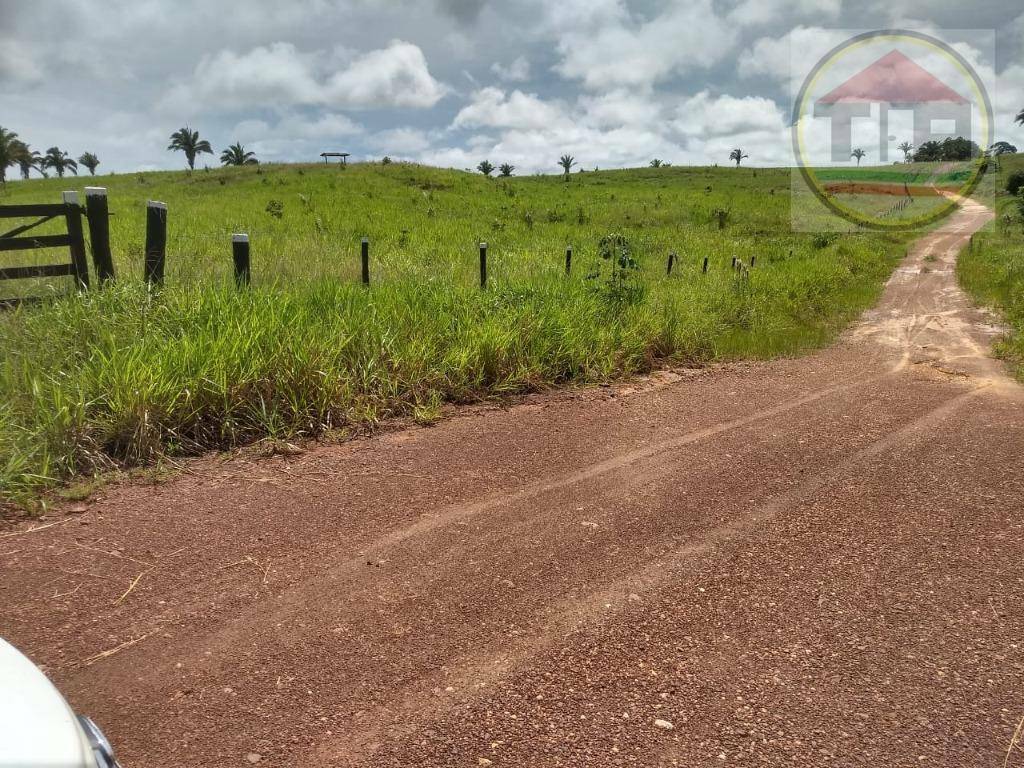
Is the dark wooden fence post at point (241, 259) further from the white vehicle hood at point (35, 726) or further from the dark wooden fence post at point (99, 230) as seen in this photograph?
the white vehicle hood at point (35, 726)

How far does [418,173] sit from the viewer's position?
126 ft

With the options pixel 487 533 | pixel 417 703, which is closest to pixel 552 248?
pixel 487 533

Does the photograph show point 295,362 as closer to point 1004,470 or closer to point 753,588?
point 753,588

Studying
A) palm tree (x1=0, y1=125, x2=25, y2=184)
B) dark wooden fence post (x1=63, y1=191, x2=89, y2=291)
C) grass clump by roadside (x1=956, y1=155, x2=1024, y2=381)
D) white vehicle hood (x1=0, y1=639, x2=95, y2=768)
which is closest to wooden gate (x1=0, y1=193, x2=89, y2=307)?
dark wooden fence post (x1=63, y1=191, x2=89, y2=291)

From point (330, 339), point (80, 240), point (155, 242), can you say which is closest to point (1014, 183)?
point (330, 339)

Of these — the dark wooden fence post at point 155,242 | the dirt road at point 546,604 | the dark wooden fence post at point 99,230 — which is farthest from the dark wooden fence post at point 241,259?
the dirt road at point 546,604

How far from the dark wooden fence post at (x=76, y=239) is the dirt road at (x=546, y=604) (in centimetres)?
299

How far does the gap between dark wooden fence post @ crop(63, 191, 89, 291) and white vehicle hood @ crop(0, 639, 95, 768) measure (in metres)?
5.33

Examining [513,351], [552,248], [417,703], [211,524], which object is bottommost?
[417,703]

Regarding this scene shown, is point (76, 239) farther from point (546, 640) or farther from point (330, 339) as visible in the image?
point (546, 640)

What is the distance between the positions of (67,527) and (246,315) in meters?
2.34

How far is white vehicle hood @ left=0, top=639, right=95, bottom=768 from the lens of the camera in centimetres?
105

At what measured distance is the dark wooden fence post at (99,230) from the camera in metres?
5.73

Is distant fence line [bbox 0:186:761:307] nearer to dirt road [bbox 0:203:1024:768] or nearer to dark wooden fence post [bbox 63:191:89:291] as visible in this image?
dark wooden fence post [bbox 63:191:89:291]
